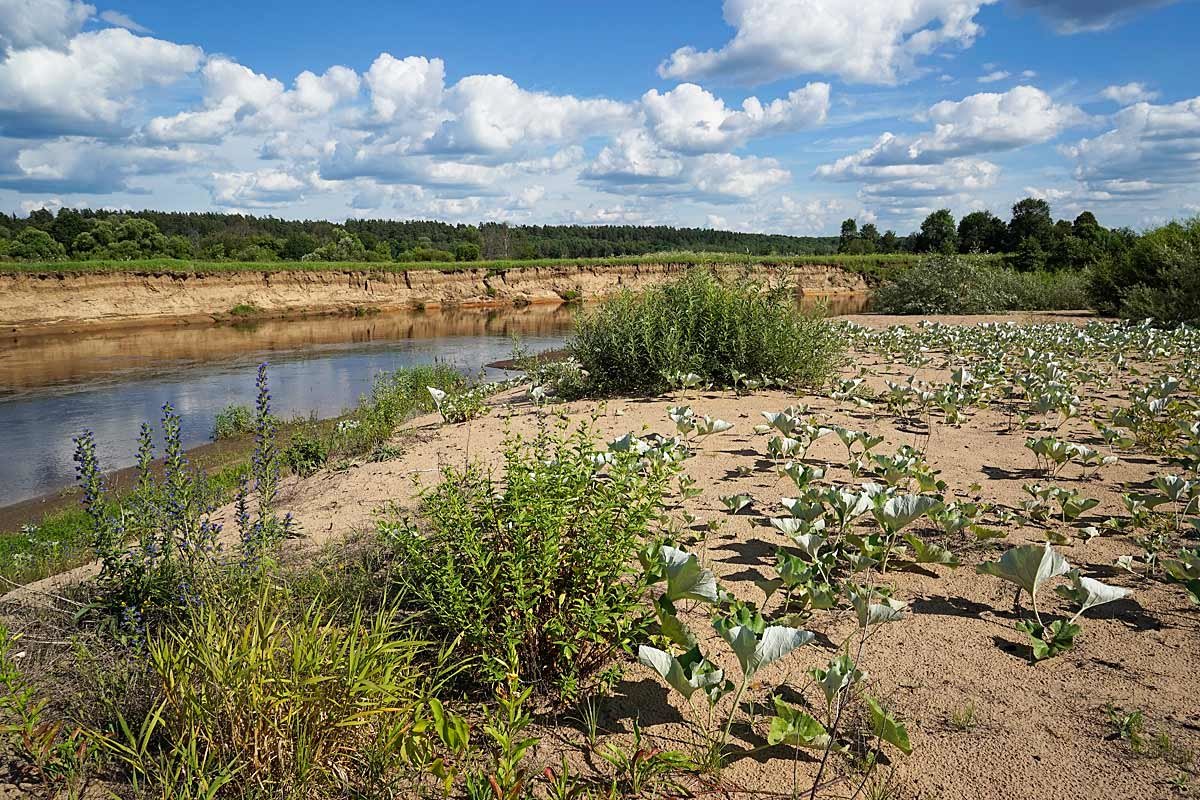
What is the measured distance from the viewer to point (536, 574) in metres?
2.90

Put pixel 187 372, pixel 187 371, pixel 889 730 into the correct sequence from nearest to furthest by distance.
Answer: pixel 889 730 → pixel 187 372 → pixel 187 371

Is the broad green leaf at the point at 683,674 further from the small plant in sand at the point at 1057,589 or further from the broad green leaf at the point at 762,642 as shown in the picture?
the small plant in sand at the point at 1057,589

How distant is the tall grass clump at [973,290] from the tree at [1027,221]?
127 ft

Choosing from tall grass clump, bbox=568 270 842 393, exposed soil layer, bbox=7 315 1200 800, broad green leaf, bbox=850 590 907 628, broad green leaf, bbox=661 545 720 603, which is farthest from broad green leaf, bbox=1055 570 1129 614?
tall grass clump, bbox=568 270 842 393

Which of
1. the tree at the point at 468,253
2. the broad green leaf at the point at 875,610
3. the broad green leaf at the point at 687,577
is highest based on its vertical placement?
the tree at the point at 468,253

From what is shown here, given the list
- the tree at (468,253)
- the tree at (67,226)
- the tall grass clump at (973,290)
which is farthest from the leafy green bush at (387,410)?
the tree at (67,226)

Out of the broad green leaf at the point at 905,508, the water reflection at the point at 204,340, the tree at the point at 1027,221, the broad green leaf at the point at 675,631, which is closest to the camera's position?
the broad green leaf at the point at 675,631

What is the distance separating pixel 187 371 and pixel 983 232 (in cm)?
6480

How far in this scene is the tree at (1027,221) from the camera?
2281 inches

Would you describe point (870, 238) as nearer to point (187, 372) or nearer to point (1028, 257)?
point (1028, 257)

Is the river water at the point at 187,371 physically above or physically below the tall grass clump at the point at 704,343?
below

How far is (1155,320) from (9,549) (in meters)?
18.4

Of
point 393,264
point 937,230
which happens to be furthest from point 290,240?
point 937,230

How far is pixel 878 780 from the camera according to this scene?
2.38 m
